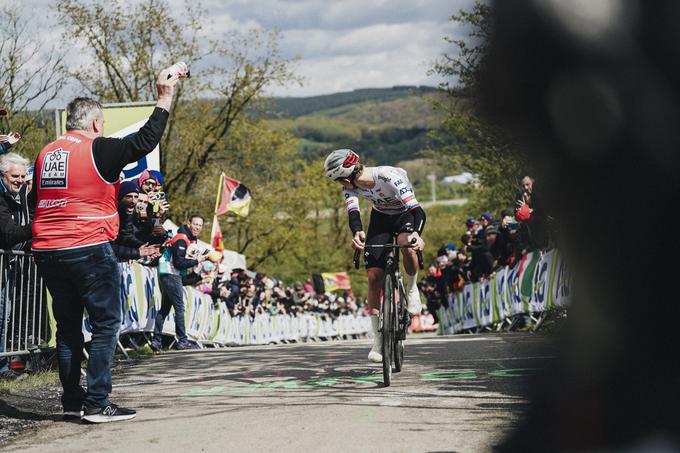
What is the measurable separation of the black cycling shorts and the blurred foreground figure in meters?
7.07

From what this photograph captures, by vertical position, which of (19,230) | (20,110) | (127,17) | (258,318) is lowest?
(258,318)

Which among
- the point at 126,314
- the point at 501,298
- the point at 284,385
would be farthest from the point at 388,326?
the point at 501,298

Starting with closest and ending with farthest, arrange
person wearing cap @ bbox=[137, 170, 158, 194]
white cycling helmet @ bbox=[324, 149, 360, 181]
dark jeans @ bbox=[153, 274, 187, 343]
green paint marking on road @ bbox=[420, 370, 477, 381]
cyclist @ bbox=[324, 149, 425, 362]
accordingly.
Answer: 1. green paint marking on road @ bbox=[420, 370, 477, 381]
2. white cycling helmet @ bbox=[324, 149, 360, 181]
3. cyclist @ bbox=[324, 149, 425, 362]
4. person wearing cap @ bbox=[137, 170, 158, 194]
5. dark jeans @ bbox=[153, 274, 187, 343]

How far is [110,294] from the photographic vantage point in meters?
6.09

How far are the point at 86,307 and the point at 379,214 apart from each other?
123 inches

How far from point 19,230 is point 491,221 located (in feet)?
39.0

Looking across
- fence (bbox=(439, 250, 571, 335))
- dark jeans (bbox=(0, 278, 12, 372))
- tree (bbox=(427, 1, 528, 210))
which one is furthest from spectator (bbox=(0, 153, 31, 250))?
tree (bbox=(427, 1, 528, 210))

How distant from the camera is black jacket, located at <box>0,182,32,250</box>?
26.1ft

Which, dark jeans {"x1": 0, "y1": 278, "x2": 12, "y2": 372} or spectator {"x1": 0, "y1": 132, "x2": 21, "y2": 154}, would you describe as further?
spectator {"x1": 0, "y1": 132, "x2": 21, "y2": 154}

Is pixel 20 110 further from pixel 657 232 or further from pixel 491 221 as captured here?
pixel 657 232

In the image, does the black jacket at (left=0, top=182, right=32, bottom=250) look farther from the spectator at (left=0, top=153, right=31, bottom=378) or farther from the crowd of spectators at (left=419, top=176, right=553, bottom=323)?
the crowd of spectators at (left=419, top=176, right=553, bottom=323)

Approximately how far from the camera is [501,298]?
57.5ft

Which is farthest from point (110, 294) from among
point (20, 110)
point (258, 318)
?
point (20, 110)

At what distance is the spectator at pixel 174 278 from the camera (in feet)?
46.2
